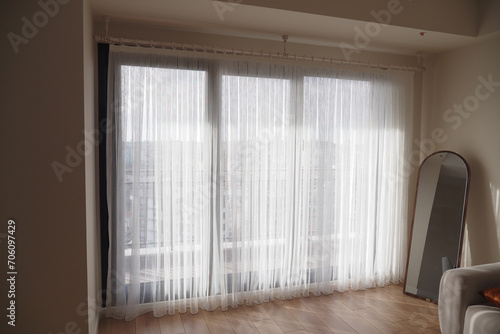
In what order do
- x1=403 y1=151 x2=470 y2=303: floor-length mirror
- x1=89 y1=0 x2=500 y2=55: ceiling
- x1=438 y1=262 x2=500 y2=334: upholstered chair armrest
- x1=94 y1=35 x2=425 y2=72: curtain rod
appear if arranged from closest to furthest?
x1=438 y1=262 x2=500 y2=334: upholstered chair armrest
x1=89 y1=0 x2=500 y2=55: ceiling
x1=94 y1=35 x2=425 y2=72: curtain rod
x1=403 y1=151 x2=470 y2=303: floor-length mirror

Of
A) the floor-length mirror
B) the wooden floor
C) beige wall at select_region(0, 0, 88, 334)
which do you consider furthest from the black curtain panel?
the floor-length mirror

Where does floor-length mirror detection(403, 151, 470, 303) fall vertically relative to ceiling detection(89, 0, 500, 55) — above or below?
below

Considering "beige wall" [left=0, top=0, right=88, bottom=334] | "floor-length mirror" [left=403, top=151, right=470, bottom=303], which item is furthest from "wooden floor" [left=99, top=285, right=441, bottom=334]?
"beige wall" [left=0, top=0, right=88, bottom=334]

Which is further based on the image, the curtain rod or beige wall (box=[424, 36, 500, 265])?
beige wall (box=[424, 36, 500, 265])

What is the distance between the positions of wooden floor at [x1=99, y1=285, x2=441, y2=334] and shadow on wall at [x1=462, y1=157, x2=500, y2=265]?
66 centimetres

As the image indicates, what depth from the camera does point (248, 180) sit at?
2.94 m

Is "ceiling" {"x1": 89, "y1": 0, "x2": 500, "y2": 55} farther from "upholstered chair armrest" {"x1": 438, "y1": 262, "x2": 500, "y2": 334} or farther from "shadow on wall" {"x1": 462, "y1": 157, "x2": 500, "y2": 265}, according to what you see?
"upholstered chair armrest" {"x1": 438, "y1": 262, "x2": 500, "y2": 334}

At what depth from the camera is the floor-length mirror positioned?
3.04m

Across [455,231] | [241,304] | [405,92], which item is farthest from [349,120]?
[241,304]

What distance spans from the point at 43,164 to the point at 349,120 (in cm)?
254

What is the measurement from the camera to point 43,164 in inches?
75.6

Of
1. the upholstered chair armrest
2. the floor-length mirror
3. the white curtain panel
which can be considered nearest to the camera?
the upholstered chair armrest

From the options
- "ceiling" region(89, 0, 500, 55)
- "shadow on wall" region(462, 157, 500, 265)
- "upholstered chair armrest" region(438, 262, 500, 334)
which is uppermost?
"ceiling" region(89, 0, 500, 55)

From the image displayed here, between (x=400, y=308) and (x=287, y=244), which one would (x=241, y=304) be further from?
(x=400, y=308)
